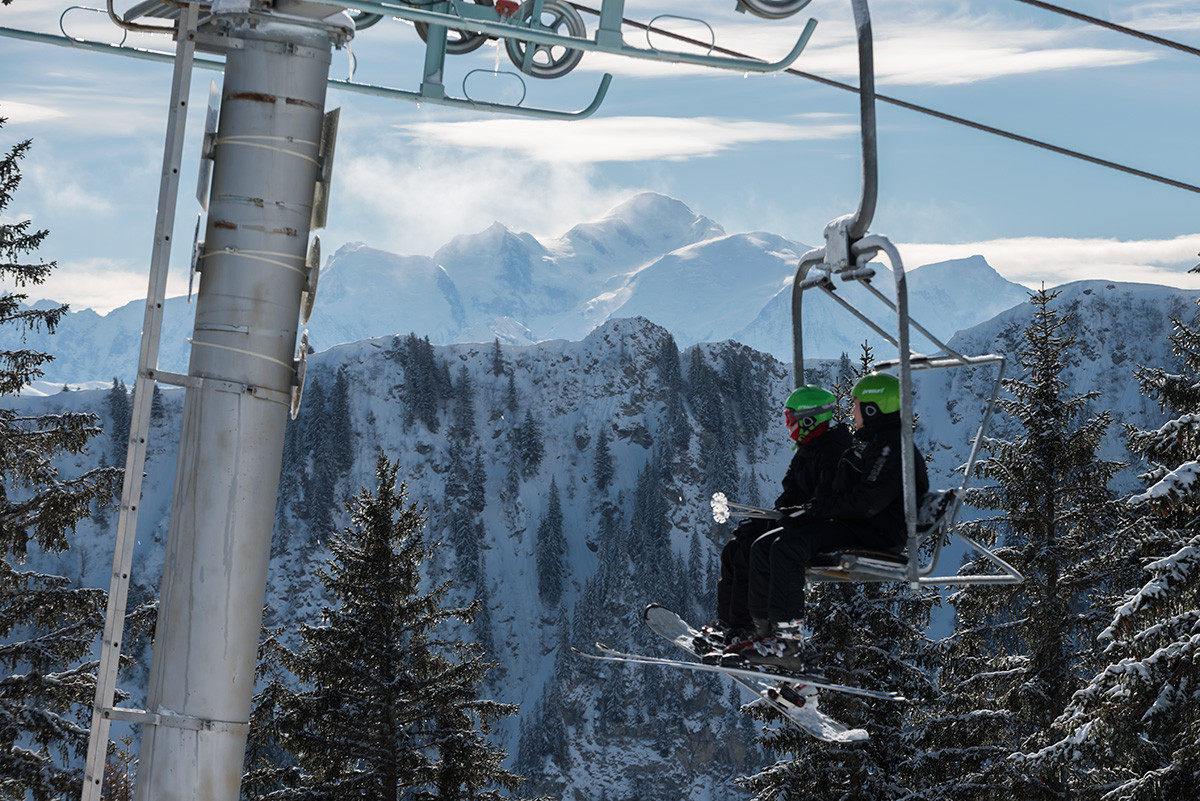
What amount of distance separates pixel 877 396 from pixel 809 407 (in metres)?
0.46

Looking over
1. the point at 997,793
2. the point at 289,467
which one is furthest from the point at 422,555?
the point at 289,467

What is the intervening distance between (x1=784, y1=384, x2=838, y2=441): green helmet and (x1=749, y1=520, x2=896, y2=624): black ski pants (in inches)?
26.0

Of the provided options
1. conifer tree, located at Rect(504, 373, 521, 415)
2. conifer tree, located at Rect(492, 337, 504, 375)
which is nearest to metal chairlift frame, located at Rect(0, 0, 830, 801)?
conifer tree, located at Rect(504, 373, 521, 415)

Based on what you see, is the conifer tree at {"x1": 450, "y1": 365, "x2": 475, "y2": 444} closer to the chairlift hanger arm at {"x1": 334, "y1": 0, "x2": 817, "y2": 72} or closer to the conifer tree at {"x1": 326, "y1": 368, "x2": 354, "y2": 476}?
the conifer tree at {"x1": 326, "y1": 368, "x2": 354, "y2": 476}

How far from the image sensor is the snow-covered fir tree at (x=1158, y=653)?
10.5 metres

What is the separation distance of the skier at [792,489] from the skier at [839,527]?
18 centimetres

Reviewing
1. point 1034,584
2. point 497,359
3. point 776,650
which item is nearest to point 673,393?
point 497,359

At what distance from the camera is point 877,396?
6820 millimetres

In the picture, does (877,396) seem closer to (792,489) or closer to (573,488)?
(792,489)

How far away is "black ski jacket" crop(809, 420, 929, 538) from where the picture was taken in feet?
22.1

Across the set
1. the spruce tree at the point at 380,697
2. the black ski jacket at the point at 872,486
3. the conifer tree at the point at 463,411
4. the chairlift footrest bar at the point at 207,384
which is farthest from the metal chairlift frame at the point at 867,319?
the conifer tree at the point at 463,411

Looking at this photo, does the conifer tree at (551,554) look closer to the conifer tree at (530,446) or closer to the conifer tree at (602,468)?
the conifer tree at (602,468)

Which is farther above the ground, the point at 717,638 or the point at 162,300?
the point at 162,300

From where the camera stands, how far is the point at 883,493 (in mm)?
6719
